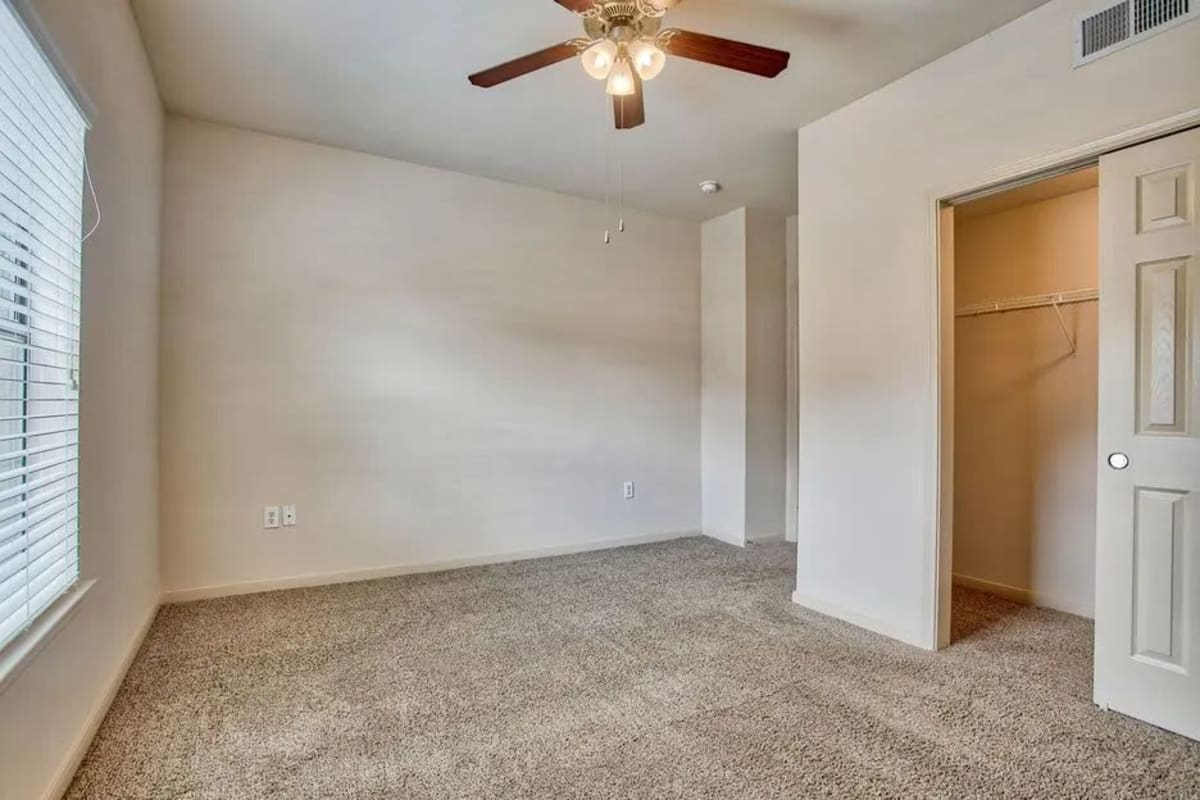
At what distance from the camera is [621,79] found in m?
1.94

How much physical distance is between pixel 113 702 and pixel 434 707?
1107 millimetres

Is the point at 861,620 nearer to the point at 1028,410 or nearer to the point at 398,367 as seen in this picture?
the point at 1028,410

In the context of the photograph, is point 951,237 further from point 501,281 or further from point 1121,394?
point 501,281

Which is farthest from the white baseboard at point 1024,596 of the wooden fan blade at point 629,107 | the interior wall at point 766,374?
the wooden fan blade at point 629,107

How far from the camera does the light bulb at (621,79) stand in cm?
192

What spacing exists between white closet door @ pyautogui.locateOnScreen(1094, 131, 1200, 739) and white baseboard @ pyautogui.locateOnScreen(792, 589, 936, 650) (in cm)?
64

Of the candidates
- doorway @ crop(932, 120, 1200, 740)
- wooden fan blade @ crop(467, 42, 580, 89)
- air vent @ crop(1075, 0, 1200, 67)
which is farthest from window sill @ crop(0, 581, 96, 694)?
air vent @ crop(1075, 0, 1200, 67)

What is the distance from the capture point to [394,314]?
3.59m

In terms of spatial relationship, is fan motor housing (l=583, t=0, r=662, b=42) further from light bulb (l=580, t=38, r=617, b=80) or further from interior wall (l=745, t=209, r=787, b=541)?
interior wall (l=745, t=209, r=787, b=541)

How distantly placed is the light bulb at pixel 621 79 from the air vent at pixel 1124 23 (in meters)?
1.58

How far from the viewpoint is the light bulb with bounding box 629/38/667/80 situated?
1.87 m

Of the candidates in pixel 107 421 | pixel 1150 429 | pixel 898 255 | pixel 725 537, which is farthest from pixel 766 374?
pixel 107 421

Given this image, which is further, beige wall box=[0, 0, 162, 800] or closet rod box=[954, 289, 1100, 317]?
closet rod box=[954, 289, 1100, 317]

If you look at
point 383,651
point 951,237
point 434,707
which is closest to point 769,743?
point 434,707
